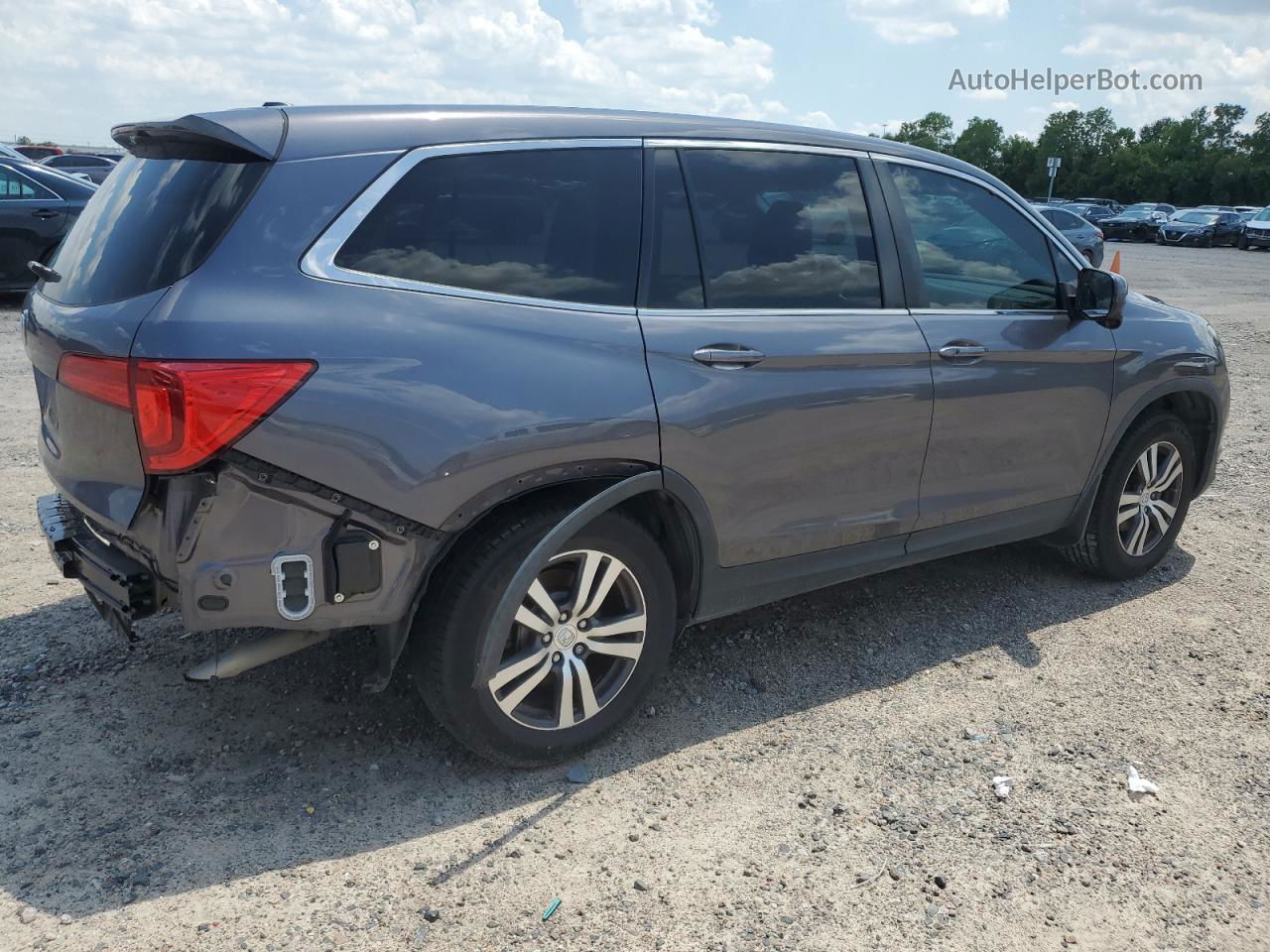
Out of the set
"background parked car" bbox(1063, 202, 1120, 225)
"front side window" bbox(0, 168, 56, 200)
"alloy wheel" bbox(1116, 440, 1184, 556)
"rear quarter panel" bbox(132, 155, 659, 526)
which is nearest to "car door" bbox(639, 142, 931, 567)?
"rear quarter panel" bbox(132, 155, 659, 526)

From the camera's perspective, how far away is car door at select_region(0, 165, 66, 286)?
1138 cm

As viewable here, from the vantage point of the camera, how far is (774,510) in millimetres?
3492

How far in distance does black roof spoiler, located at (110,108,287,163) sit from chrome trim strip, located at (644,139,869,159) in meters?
1.09

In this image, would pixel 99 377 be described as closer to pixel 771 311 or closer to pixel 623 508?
pixel 623 508

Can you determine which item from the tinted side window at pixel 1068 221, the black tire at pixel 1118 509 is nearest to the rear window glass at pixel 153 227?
the black tire at pixel 1118 509

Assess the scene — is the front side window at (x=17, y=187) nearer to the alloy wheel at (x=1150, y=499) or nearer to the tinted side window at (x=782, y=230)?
the tinted side window at (x=782, y=230)

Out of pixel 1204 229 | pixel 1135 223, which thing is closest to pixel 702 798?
pixel 1204 229

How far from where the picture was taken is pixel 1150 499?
490 cm

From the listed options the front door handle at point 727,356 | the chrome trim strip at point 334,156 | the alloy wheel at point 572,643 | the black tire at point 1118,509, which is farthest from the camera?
the black tire at point 1118,509

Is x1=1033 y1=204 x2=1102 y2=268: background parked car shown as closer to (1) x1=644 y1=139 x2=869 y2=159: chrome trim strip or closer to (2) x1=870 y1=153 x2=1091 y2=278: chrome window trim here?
(2) x1=870 y1=153 x2=1091 y2=278: chrome window trim

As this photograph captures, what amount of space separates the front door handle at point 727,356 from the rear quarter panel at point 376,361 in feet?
1.26

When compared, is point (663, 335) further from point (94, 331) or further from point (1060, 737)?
point (1060, 737)

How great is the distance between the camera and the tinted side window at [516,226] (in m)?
2.84

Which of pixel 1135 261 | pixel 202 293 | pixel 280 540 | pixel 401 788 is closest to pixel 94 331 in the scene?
pixel 202 293
